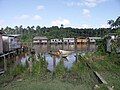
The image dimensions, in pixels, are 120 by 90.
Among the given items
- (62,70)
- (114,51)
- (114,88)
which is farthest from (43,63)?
(114,51)

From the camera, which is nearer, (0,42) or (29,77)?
(29,77)

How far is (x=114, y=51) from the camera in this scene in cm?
2044

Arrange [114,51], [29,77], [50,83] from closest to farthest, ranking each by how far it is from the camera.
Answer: [50,83]
[29,77]
[114,51]

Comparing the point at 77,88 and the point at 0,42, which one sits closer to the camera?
the point at 77,88

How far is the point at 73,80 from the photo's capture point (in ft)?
39.6

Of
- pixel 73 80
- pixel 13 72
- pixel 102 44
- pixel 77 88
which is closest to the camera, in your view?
pixel 77 88

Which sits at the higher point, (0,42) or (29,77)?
(0,42)

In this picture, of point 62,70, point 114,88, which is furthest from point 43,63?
point 114,88

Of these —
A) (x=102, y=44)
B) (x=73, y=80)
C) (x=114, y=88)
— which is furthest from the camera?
(x=102, y=44)

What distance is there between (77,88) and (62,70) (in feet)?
11.5

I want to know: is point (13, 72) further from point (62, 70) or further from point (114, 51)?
point (114, 51)

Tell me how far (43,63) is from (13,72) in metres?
2.04

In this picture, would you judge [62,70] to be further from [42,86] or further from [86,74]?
[42,86]

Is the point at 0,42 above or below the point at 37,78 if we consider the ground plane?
above
